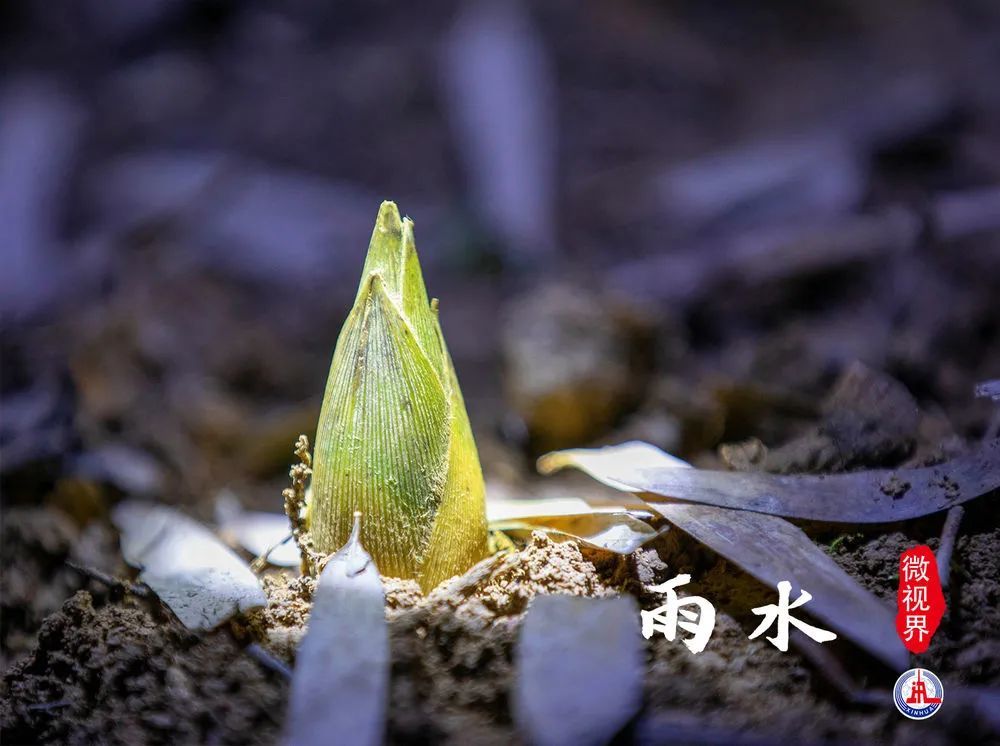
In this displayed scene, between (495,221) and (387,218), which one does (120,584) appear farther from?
(495,221)

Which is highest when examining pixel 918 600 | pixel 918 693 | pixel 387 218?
pixel 387 218

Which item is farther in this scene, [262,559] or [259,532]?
[259,532]

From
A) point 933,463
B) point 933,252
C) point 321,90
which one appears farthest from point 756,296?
point 321,90

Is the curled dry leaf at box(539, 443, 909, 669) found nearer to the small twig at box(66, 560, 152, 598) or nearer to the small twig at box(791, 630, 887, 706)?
the small twig at box(791, 630, 887, 706)

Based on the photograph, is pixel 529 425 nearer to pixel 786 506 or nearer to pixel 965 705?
pixel 786 506

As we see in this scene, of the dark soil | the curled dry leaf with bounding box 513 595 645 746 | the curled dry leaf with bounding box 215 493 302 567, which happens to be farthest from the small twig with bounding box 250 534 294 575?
the curled dry leaf with bounding box 513 595 645 746

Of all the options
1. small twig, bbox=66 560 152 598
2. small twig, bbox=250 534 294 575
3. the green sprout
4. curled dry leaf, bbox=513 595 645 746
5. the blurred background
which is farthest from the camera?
the blurred background

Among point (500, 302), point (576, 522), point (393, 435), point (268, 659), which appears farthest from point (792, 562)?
point (500, 302)
